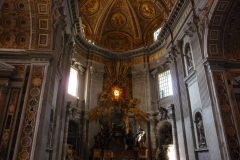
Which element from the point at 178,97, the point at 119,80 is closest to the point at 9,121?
the point at 178,97

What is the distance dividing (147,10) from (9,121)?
15.5 meters

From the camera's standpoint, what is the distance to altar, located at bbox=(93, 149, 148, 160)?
1403cm

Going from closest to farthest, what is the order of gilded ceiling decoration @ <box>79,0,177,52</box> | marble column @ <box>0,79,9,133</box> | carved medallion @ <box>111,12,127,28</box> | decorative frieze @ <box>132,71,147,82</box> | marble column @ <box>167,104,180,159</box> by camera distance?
marble column @ <box>0,79,9,133</box> → marble column @ <box>167,104,180,159</box> → decorative frieze @ <box>132,71,147,82</box> → gilded ceiling decoration @ <box>79,0,177,52</box> → carved medallion @ <box>111,12,127,28</box>

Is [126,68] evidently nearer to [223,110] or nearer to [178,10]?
[178,10]

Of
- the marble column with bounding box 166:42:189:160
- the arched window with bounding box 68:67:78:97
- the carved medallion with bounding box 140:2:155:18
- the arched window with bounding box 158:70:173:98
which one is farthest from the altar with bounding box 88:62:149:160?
the carved medallion with bounding box 140:2:155:18

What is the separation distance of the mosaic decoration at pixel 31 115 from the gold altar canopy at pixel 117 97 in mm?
8085

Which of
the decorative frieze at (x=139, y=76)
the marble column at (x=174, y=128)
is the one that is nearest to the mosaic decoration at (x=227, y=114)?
the marble column at (x=174, y=128)

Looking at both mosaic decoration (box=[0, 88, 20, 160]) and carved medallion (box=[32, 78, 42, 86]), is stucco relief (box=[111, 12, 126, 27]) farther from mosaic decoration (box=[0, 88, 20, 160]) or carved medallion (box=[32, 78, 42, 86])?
mosaic decoration (box=[0, 88, 20, 160])

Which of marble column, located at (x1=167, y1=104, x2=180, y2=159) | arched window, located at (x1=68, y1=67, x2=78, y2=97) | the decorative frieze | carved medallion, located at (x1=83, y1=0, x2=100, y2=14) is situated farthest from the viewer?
carved medallion, located at (x1=83, y1=0, x2=100, y2=14)

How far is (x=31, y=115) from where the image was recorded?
7.40 meters

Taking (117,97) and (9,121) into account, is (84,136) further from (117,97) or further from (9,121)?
(9,121)

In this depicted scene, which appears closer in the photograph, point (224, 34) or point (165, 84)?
point (224, 34)

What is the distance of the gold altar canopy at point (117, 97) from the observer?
16125mm

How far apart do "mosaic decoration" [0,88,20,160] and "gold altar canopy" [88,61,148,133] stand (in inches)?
329
